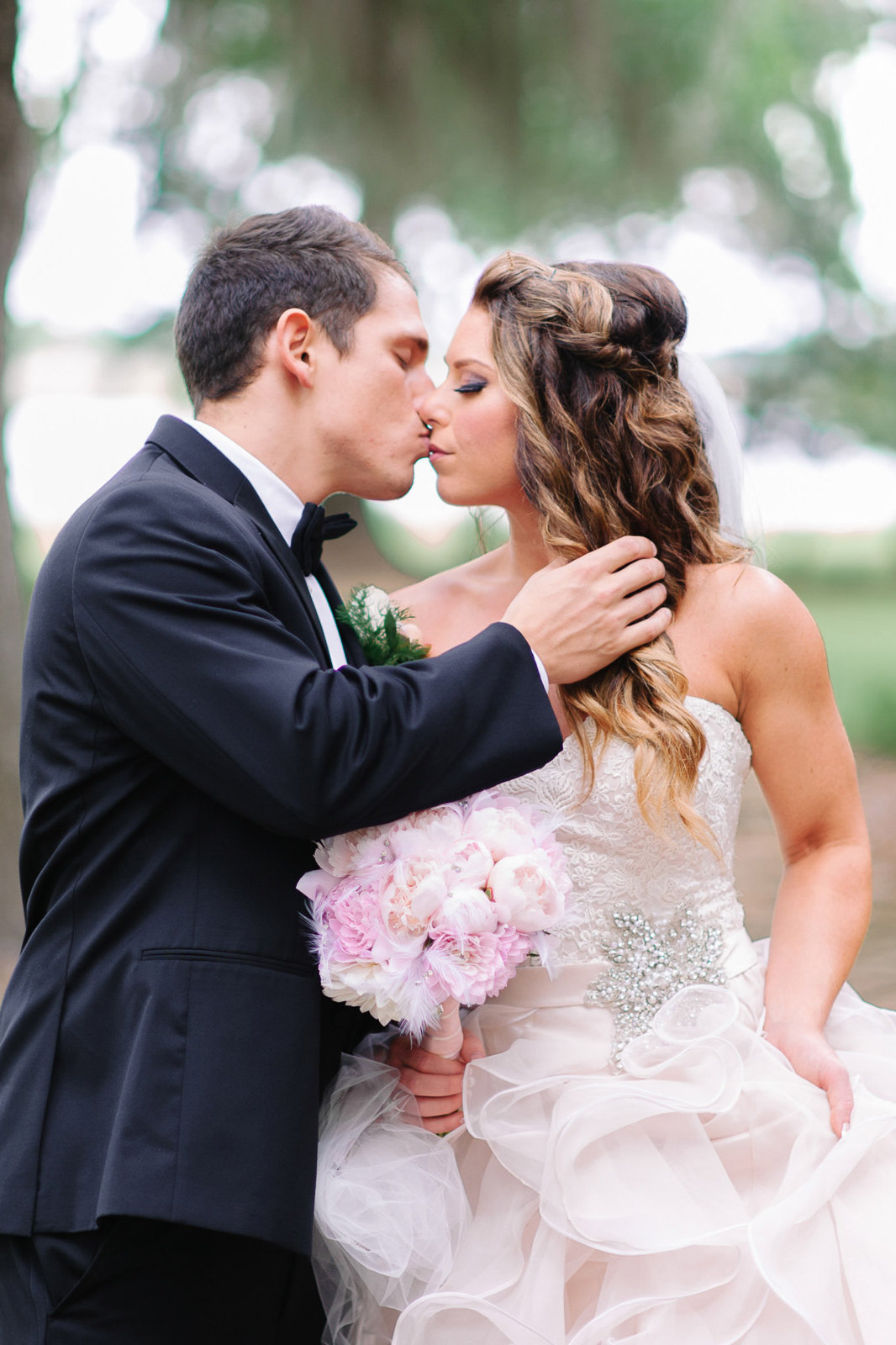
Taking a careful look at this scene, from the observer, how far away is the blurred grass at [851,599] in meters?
12.2

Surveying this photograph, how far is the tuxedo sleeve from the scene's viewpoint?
1.82m

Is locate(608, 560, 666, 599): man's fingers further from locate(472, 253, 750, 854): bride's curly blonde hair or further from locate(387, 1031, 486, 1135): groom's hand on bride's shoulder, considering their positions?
locate(387, 1031, 486, 1135): groom's hand on bride's shoulder

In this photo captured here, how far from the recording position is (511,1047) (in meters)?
2.23

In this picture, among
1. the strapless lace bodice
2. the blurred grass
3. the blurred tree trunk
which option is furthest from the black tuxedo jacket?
the blurred grass

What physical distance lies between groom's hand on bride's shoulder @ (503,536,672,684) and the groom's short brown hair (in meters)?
0.71

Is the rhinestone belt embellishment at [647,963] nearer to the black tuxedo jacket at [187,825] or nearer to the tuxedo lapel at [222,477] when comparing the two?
the black tuxedo jacket at [187,825]

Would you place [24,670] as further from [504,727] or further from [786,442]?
[786,442]

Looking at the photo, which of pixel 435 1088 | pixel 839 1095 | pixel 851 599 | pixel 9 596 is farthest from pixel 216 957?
pixel 851 599

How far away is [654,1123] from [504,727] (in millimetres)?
753

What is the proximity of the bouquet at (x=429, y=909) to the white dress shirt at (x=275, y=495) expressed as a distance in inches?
18.6

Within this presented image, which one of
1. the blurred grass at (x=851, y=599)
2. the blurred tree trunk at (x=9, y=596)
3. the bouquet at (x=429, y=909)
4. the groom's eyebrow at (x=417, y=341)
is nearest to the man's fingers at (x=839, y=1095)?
the bouquet at (x=429, y=909)

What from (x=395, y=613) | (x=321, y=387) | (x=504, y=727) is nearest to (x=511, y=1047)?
(x=504, y=727)

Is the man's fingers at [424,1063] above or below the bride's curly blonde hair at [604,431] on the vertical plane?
below

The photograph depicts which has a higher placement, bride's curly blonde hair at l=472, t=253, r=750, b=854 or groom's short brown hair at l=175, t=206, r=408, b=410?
groom's short brown hair at l=175, t=206, r=408, b=410
